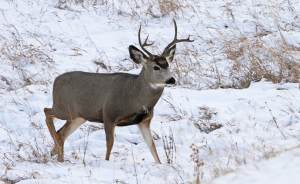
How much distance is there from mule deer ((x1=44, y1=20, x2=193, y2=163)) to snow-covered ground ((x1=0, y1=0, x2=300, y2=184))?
10.5 inches

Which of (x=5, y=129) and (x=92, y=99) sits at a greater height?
(x=92, y=99)

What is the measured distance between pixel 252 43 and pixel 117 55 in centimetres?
207

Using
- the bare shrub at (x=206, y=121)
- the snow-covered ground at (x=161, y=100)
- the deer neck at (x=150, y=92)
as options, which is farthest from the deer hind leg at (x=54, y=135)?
the bare shrub at (x=206, y=121)

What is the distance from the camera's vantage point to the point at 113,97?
316 inches

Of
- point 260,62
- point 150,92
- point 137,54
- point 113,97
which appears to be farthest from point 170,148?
point 260,62

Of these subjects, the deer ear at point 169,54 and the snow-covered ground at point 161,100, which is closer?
the snow-covered ground at point 161,100

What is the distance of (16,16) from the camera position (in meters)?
12.6

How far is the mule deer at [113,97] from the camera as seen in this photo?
7.85 metres

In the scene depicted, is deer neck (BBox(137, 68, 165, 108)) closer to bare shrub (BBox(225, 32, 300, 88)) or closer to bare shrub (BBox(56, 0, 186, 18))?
bare shrub (BBox(225, 32, 300, 88))

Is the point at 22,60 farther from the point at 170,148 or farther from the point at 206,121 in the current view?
the point at 170,148

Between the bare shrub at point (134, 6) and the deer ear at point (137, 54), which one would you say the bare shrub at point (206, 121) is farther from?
the bare shrub at point (134, 6)

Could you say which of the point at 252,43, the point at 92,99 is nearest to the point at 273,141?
the point at 92,99

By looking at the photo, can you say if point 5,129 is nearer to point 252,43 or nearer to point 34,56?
point 34,56

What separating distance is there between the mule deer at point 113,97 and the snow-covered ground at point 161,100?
27 centimetres
